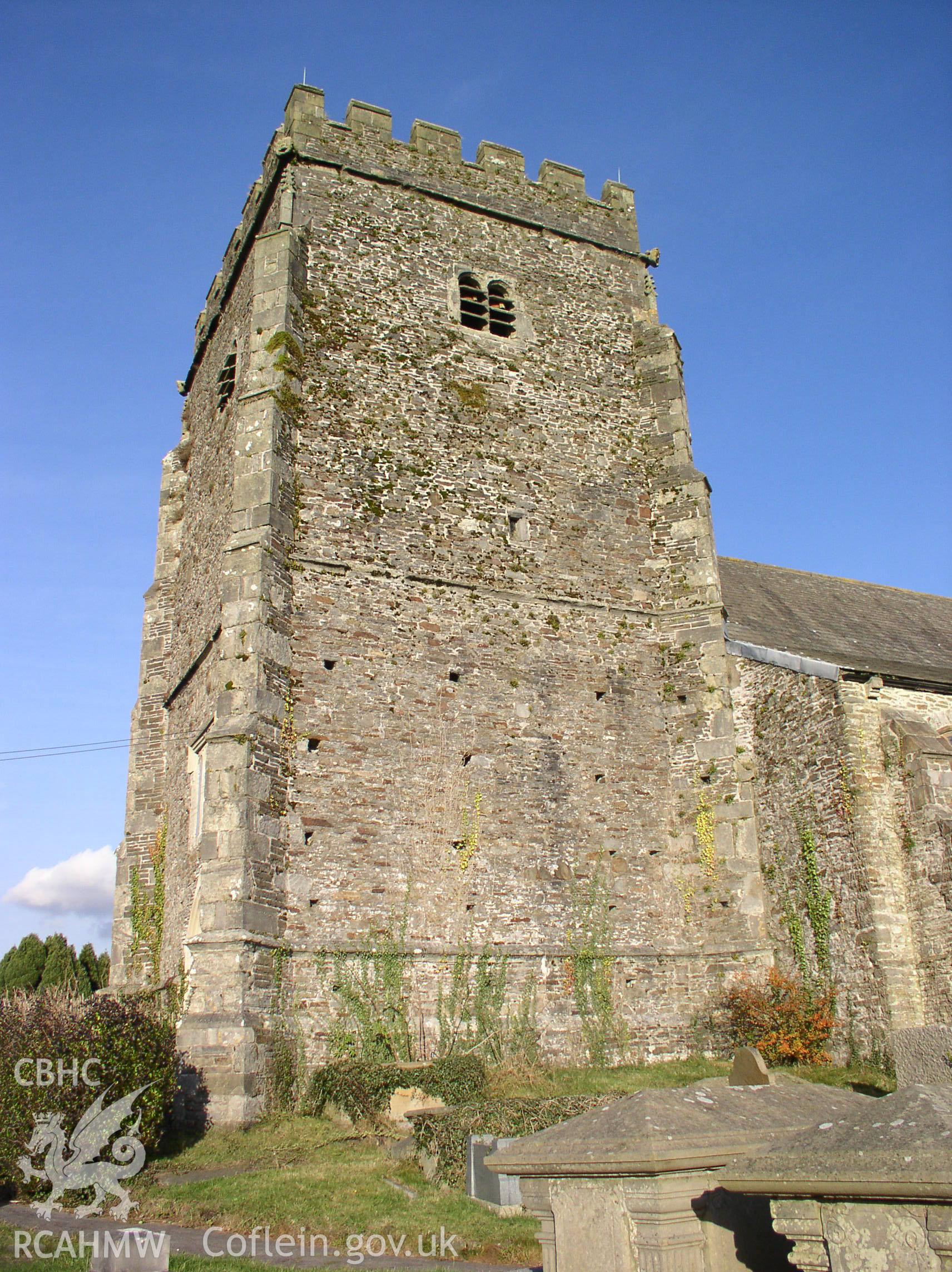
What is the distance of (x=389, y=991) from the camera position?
12.4 meters

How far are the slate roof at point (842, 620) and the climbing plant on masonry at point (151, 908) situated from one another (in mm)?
9278

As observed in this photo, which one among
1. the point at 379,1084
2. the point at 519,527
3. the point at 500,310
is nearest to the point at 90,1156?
the point at 379,1084

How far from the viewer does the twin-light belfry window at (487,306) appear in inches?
682

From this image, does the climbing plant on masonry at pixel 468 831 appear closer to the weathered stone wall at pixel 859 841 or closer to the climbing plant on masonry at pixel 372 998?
the climbing plant on masonry at pixel 372 998

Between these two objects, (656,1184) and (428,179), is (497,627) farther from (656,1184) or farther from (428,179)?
(656,1184)

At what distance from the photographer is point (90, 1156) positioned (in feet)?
29.7

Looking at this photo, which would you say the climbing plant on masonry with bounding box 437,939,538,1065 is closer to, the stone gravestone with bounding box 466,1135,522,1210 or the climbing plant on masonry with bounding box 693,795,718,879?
the climbing plant on masonry with bounding box 693,795,718,879

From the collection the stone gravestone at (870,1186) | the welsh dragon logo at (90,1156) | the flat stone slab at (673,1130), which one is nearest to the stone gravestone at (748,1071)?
the flat stone slab at (673,1130)

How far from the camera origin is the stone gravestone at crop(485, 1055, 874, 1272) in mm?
4520

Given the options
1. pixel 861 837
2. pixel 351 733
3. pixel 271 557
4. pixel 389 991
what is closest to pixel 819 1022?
pixel 861 837

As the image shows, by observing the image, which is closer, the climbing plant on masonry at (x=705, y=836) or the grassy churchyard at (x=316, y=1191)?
the grassy churchyard at (x=316, y=1191)

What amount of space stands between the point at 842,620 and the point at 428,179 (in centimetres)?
1064

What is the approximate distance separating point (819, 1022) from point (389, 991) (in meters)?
5.40

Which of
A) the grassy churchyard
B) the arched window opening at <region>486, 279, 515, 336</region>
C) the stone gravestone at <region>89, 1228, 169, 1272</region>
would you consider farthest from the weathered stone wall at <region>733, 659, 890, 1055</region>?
the stone gravestone at <region>89, 1228, 169, 1272</region>
